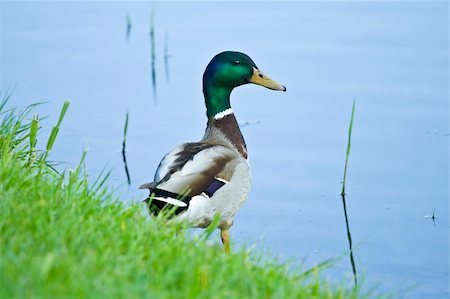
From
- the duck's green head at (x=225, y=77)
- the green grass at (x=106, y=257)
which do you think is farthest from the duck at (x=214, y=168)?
the green grass at (x=106, y=257)

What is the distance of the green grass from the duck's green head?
253 centimetres

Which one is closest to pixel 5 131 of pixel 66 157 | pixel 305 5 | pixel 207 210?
pixel 207 210

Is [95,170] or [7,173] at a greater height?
[7,173]

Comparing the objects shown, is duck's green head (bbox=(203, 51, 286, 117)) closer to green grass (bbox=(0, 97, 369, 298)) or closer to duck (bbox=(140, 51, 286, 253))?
duck (bbox=(140, 51, 286, 253))

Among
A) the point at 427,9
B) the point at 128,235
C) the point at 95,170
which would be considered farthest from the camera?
the point at 427,9

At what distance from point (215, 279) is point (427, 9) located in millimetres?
7980

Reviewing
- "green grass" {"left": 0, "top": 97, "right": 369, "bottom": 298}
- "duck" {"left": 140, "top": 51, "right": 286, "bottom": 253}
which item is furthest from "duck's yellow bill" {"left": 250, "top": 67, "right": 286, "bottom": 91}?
"green grass" {"left": 0, "top": 97, "right": 369, "bottom": 298}

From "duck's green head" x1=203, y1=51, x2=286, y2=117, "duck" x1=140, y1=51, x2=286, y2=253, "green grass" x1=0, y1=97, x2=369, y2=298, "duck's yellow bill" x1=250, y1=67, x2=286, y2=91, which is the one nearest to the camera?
"green grass" x1=0, y1=97, x2=369, y2=298

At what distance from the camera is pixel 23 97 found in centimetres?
906

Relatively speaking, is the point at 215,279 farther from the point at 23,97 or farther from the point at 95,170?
the point at 23,97

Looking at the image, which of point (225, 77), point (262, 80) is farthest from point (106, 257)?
point (262, 80)

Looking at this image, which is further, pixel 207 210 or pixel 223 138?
pixel 223 138

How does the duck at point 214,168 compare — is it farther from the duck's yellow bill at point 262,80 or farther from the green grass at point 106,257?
the green grass at point 106,257

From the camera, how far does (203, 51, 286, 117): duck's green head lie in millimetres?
6969
